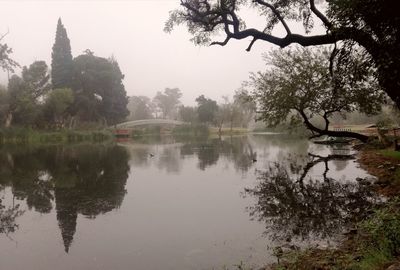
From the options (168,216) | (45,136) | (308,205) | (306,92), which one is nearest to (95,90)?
(45,136)

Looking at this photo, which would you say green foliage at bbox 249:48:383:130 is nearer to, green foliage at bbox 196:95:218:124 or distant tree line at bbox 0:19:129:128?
distant tree line at bbox 0:19:129:128

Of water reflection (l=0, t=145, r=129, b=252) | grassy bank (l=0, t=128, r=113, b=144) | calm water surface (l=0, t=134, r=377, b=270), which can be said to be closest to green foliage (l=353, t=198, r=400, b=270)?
calm water surface (l=0, t=134, r=377, b=270)

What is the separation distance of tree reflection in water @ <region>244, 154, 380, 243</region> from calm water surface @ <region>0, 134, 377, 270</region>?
3 cm

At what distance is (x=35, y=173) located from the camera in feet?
57.0

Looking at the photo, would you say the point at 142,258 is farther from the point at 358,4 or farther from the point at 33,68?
the point at 33,68

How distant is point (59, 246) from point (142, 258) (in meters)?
2.01

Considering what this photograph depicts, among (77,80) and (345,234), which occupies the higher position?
(77,80)

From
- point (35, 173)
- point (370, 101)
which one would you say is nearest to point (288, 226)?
point (370, 101)

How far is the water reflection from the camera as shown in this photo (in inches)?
393

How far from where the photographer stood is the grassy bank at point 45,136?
1630 inches

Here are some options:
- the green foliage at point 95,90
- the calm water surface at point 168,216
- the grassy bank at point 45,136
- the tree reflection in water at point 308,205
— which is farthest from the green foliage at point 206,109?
the tree reflection in water at point 308,205

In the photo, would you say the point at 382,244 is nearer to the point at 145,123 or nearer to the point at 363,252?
the point at 363,252

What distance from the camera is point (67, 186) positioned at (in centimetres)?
1385

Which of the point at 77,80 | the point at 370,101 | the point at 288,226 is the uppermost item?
the point at 77,80
